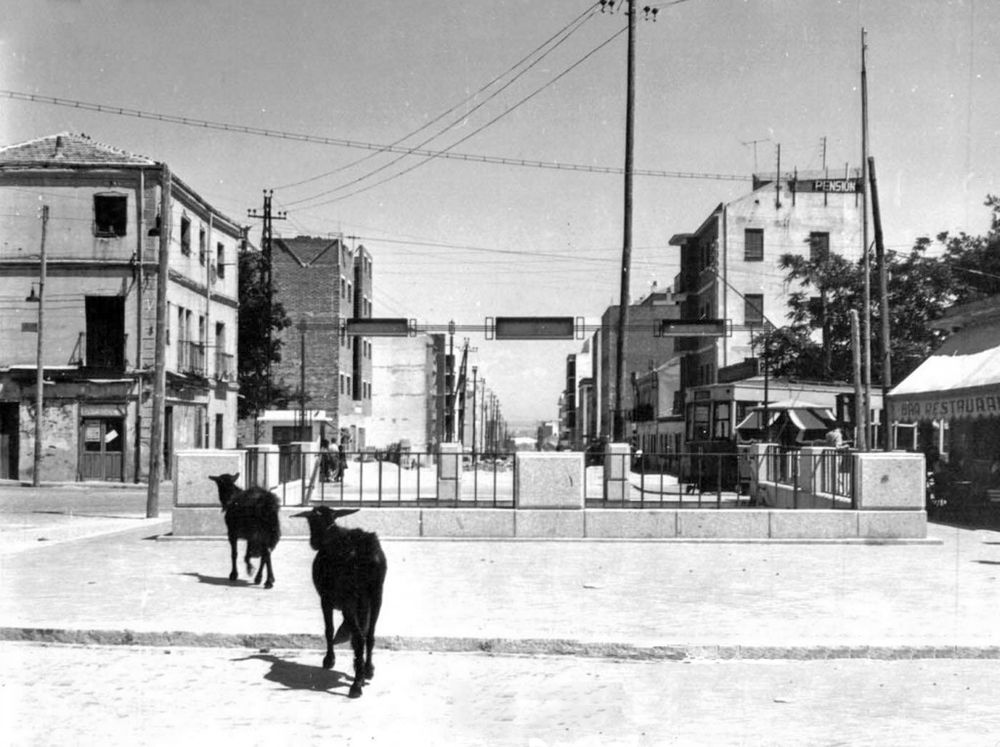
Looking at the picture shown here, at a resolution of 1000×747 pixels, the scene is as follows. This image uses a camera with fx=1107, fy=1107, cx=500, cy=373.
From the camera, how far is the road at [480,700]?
5633 mm

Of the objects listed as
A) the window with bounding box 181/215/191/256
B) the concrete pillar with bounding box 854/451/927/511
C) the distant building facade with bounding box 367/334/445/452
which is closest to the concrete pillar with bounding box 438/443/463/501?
the concrete pillar with bounding box 854/451/927/511

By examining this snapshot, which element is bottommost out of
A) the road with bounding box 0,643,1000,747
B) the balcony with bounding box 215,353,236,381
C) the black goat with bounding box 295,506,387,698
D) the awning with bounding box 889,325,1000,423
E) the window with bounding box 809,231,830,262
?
the road with bounding box 0,643,1000,747

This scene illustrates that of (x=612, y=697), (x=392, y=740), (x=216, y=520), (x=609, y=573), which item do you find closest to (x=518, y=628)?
(x=612, y=697)

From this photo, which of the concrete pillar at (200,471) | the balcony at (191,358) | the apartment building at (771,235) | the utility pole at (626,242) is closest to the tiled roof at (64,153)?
the balcony at (191,358)

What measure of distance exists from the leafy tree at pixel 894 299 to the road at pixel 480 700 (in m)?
33.0

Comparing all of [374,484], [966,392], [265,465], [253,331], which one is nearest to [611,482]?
[374,484]

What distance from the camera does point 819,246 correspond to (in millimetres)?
45656

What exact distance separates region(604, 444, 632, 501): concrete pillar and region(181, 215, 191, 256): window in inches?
947

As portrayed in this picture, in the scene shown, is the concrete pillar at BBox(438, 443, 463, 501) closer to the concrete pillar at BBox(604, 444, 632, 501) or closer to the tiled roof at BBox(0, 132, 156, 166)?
the concrete pillar at BBox(604, 444, 632, 501)

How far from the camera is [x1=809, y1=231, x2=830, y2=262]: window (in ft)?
140

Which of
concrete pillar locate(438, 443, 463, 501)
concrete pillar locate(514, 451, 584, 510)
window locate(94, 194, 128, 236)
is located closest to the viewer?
concrete pillar locate(514, 451, 584, 510)

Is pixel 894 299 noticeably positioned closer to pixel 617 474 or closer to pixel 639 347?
pixel 617 474

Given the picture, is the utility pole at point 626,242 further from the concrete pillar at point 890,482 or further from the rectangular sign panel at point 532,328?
the concrete pillar at point 890,482

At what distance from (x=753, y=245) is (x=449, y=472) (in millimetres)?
39794
